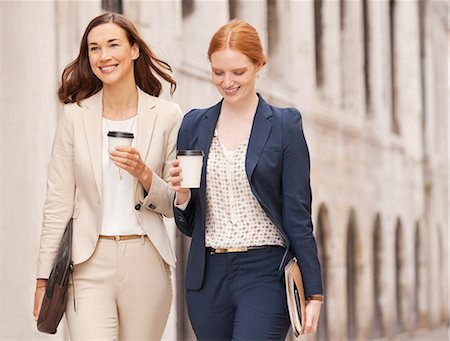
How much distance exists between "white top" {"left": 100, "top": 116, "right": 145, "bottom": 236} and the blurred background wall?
2.89 m

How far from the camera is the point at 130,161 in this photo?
13.4 feet

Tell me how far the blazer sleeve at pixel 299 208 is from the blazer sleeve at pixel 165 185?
489 millimetres

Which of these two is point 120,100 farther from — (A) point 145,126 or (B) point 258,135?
(B) point 258,135

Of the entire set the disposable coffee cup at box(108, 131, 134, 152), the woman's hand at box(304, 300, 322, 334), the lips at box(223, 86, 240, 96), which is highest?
the lips at box(223, 86, 240, 96)

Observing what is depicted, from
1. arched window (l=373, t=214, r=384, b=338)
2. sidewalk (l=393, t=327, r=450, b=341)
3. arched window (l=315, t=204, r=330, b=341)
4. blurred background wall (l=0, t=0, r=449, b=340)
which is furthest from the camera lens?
sidewalk (l=393, t=327, r=450, b=341)

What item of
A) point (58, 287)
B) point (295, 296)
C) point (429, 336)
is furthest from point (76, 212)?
point (429, 336)

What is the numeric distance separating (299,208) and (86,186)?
2.63ft

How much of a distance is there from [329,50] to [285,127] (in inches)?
475

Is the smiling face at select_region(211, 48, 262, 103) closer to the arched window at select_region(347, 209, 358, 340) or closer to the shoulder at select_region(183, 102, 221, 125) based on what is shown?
the shoulder at select_region(183, 102, 221, 125)

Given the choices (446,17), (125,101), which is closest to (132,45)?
(125,101)

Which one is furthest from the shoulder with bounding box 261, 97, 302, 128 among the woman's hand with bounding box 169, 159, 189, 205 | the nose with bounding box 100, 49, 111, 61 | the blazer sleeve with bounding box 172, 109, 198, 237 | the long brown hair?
the nose with bounding box 100, 49, 111, 61

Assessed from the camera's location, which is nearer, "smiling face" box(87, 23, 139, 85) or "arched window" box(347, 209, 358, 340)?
"smiling face" box(87, 23, 139, 85)

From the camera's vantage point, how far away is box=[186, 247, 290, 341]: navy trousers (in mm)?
4090

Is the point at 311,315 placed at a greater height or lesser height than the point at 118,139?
lesser
